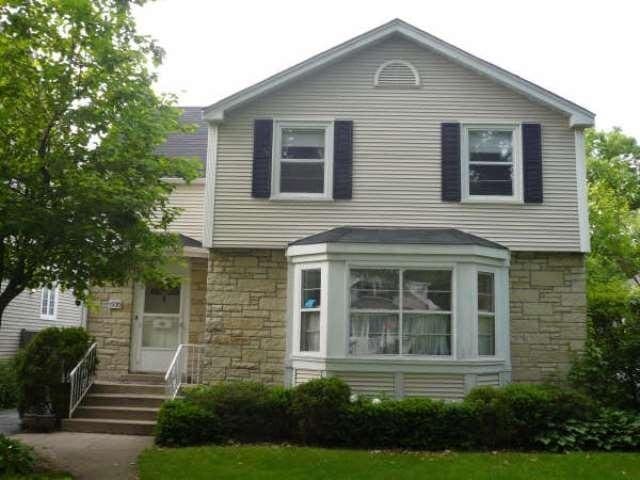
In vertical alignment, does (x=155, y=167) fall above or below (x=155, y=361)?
above

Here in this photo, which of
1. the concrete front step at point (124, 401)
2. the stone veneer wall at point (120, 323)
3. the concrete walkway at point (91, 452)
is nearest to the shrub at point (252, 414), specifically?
the concrete walkway at point (91, 452)

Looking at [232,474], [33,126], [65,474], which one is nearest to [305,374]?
[232,474]

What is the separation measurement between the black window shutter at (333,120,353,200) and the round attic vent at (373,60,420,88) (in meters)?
1.07

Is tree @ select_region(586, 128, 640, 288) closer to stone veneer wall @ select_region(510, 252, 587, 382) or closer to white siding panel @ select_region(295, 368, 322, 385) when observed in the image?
stone veneer wall @ select_region(510, 252, 587, 382)

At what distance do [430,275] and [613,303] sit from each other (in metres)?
5.38

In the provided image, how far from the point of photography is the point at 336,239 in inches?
462

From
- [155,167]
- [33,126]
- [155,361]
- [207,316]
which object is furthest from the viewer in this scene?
[155,361]

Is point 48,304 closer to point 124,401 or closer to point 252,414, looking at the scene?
point 124,401

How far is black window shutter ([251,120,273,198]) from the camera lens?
42.0 ft

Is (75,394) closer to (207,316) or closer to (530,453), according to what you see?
(207,316)

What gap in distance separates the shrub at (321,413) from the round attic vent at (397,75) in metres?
6.25

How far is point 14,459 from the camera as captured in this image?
816 centimetres

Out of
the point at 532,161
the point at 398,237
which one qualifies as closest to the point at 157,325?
the point at 398,237

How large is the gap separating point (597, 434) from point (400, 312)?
3.57 metres
